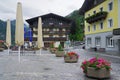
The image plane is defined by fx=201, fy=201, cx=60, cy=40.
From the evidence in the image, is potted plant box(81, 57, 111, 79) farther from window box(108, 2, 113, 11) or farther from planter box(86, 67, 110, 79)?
window box(108, 2, 113, 11)

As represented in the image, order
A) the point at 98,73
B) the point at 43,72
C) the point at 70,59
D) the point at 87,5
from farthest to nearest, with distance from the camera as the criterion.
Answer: the point at 87,5, the point at 70,59, the point at 43,72, the point at 98,73

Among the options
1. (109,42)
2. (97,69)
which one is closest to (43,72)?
(97,69)

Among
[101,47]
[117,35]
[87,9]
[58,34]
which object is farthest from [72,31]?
[117,35]

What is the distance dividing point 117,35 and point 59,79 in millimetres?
21728

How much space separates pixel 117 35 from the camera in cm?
2812

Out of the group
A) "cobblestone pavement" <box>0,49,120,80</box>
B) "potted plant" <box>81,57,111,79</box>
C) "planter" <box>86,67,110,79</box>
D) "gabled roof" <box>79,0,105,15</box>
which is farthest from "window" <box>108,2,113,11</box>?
"planter" <box>86,67,110,79</box>

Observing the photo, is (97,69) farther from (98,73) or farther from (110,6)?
(110,6)

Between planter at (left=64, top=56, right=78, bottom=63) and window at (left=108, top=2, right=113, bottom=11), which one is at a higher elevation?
window at (left=108, top=2, right=113, bottom=11)

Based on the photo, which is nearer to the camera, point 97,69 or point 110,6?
point 97,69

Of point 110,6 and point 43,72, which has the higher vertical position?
point 110,6

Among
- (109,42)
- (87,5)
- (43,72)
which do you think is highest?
(87,5)

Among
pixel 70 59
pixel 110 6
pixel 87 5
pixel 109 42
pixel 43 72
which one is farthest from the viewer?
pixel 87 5

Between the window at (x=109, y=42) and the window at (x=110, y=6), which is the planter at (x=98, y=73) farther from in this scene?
the window at (x=110, y=6)

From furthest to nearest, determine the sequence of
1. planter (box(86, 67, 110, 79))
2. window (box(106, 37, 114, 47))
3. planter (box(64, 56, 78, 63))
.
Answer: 1. window (box(106, 37, 114, 47))
2. planter (box(64, 56, 78, 63))
3. planter (box(86, 67, 110, 79))
